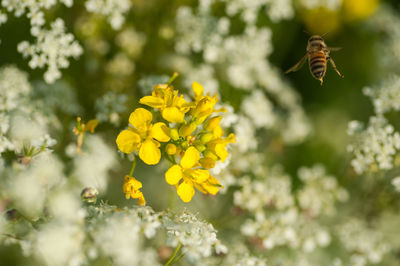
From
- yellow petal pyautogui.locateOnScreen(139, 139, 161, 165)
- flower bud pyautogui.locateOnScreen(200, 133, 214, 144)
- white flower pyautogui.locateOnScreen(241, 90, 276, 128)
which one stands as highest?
white flower pyautogui.locateOnScreen(241, 90, 276, 128)

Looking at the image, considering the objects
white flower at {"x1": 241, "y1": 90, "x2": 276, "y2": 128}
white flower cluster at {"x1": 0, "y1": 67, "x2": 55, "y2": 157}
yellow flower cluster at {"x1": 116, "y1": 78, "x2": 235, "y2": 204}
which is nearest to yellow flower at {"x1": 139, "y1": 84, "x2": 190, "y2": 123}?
yellow flower cluster at {"x1": 116, "y1": 78, "x2": 235, "y2": 204}

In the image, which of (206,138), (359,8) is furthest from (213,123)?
(359,8)

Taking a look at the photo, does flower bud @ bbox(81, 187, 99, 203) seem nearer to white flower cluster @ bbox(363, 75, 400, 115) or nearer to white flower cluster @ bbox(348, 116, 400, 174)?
white flower cluster @ bbox(348, 116, 400, 174)

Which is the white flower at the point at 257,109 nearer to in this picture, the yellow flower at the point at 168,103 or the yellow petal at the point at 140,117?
the yellow flower at the point at 168,103

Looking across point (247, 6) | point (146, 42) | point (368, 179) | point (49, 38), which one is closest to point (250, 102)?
point (247, 6)

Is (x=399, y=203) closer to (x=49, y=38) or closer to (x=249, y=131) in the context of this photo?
(x=249, y=131)

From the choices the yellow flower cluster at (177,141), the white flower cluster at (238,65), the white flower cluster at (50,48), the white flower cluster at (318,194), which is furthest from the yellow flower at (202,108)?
the white flower cluster at (318,194)
